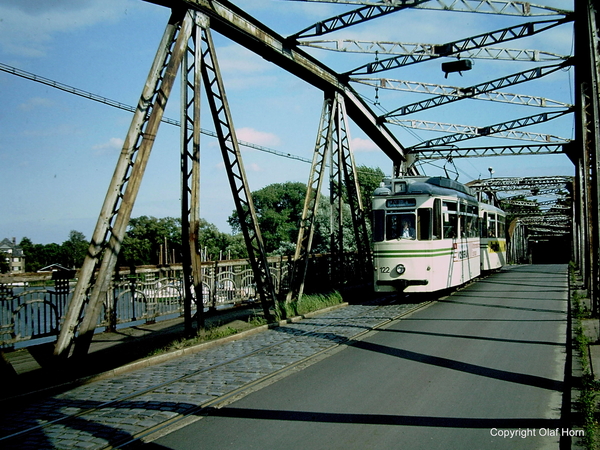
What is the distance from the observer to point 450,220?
19.0 m

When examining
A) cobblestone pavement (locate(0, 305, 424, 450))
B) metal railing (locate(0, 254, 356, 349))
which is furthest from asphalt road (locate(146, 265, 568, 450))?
metal railing (locate(0, 254, 356, 349))

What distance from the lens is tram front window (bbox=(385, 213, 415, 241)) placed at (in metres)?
17.9

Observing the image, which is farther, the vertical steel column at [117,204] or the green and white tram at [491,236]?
the green and white tram at [491,236]

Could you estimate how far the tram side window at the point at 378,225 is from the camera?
18.3m

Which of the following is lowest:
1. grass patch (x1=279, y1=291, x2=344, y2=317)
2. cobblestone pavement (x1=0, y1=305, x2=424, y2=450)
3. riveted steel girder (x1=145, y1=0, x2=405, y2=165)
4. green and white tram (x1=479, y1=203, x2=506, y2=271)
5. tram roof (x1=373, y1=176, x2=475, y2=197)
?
cobblestone pavement (x1=0, y1=305, x2=424, y2=450)

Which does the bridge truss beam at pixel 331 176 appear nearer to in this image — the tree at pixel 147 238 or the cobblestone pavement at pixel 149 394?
the cobblestone pavement at pixel 149 394

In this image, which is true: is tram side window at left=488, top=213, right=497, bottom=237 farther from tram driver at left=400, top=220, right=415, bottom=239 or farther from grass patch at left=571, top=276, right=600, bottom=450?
grass patch at left=571, top=276, right=600, bottom=450

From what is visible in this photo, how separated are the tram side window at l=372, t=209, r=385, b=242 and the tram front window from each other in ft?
0.47

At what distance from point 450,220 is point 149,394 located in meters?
13.5

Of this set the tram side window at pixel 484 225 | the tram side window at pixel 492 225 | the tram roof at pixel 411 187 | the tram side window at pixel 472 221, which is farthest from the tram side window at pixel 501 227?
the tram roof at pixel 411 187

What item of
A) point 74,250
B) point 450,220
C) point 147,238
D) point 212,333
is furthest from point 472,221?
point 74,250

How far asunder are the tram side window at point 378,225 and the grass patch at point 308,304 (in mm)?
2364

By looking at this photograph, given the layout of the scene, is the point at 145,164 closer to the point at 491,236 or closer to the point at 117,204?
the point at 117,204

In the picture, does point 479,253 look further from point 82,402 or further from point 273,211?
point 273,211
